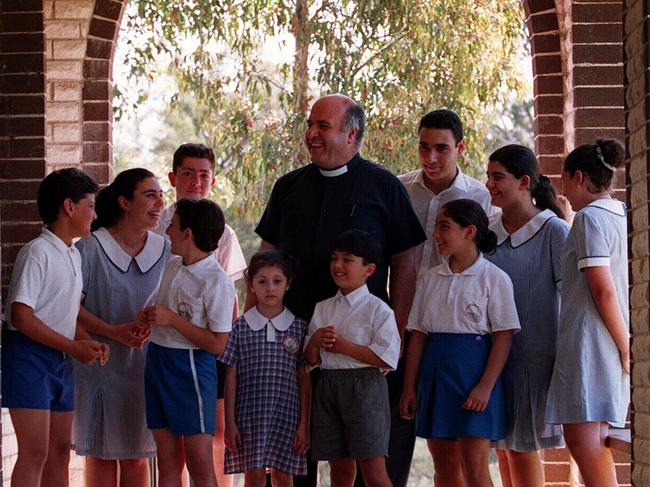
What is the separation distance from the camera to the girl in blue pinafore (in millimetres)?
3988

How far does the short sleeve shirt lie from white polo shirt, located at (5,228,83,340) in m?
0.83

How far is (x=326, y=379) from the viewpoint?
427 cm

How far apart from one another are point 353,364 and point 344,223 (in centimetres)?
59

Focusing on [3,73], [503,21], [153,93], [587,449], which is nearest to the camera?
[587,449]

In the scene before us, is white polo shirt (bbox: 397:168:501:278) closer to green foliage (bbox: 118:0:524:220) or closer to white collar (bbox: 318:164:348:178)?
white collar (bbox: 318:164:348:178)

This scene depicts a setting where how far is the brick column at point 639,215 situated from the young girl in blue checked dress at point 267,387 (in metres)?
1.39

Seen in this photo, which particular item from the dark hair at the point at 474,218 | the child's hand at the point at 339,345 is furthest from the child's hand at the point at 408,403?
the dark hair at the point at 474,218

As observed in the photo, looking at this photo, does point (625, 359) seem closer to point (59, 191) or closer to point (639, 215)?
point (639, 215)

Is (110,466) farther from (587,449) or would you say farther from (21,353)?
(587,449)

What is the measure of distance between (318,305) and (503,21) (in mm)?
7148

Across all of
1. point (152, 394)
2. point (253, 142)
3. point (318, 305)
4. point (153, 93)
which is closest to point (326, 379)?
point (318, 305)

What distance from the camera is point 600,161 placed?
416 centimetres

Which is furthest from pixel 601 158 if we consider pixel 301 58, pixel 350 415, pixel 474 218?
pixel 301 58

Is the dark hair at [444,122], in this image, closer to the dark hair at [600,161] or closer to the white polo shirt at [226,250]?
the dark hair at [600,161]
